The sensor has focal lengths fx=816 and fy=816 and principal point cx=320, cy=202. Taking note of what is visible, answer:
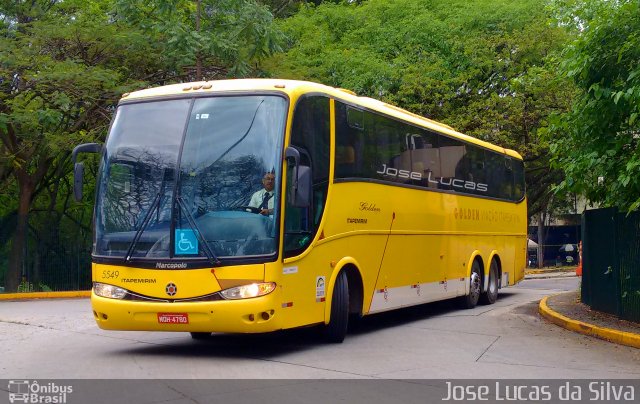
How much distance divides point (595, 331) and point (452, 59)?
19745 mm

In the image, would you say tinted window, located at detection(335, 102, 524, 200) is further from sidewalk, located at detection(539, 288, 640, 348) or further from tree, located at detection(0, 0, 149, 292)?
tree, located at detection(0, 0, 149, 292)

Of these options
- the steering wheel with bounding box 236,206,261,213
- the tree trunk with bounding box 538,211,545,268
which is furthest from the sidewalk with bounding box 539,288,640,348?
the tree trunk with bounding box 538,211,545,268

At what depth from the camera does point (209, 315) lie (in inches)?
386

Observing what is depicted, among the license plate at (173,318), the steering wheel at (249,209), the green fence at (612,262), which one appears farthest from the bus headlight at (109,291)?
the green fence at (612,262)

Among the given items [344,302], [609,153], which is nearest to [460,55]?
[609,153]

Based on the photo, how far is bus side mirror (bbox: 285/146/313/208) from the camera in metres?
10.1

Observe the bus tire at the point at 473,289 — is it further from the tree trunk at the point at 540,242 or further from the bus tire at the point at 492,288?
the tree trunk at the point at 540,242

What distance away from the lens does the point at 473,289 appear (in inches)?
697

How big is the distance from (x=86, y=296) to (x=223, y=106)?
45.9 ft

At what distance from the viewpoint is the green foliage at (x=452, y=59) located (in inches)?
1160

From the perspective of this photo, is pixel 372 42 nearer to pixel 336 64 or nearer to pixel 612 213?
pixel 336 64
